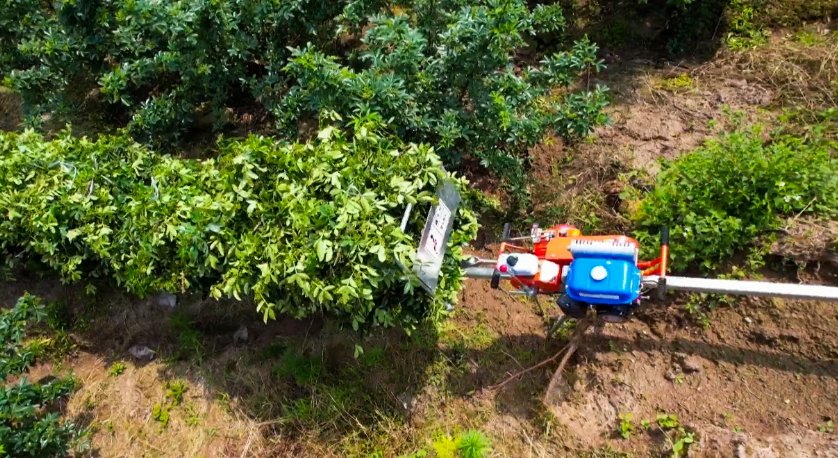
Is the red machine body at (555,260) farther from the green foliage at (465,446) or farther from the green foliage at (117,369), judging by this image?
the green foliage at (117,369)

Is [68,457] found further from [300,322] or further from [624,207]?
[624,207]

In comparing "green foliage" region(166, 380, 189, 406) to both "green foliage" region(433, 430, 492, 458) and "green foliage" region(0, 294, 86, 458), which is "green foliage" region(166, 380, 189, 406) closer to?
"green foliage" region(0, 294, 86, 458)

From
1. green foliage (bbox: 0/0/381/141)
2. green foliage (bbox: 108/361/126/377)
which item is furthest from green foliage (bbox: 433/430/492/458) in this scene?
green foliage (bbox: 0/0/381/141)

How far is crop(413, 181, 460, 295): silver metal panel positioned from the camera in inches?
108

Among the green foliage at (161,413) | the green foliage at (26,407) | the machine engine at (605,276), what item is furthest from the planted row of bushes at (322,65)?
the green foliage at (161,413)

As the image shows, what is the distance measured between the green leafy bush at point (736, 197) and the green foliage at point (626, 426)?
36.8 inches

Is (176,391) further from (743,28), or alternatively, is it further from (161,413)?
(743,28)

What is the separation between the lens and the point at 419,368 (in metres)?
3.57

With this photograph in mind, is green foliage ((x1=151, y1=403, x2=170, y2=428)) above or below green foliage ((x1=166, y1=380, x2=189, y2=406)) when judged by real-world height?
below

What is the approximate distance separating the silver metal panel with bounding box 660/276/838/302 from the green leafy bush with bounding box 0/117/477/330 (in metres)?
1.12

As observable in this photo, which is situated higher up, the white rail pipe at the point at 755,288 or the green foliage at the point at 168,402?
the white rail pipe at the point at 755,288

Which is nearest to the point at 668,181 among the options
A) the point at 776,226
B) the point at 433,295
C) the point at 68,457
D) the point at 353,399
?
the point at 776,226

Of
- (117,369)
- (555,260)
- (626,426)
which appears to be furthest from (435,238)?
(117,369)

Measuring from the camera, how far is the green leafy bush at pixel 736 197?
326cm
